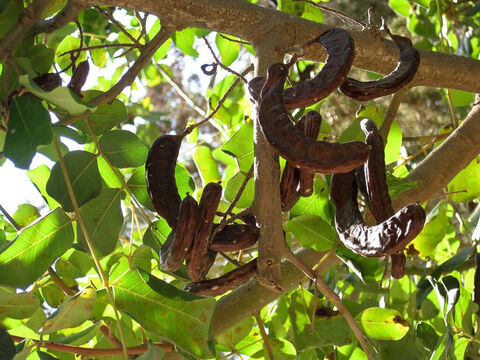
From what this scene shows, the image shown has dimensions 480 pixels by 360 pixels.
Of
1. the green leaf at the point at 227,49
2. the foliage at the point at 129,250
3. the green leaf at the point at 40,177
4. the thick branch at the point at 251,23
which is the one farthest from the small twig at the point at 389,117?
the green leaf at the point at 40,177

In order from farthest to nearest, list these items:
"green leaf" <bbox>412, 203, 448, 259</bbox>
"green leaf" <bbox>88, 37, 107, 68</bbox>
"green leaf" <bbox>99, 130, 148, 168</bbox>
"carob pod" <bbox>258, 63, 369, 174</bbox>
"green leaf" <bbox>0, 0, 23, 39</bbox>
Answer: "green leaf" <bbox>88, 37, 107, 68</bbox> < "green leaf" <bbox>412, 203, 448, 259</bbox> < "green leaf" <bbox>99, 130, 148, 168</bbox> < "green leaf" <bbox>0, 0, 23, 39</bbox> < "carob pod" <bbox>258, 63, 369, 174</bbox>

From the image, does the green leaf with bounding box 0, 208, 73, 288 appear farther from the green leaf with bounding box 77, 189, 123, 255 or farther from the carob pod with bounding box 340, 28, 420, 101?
the carob pod with bounding box 340, 28, 420, 101

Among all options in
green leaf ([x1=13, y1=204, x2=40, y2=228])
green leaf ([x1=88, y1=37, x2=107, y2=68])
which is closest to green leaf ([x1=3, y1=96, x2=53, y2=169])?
green leaf ([x1=13, y1=204, x2=40, y2=228])

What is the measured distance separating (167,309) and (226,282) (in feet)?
0.30

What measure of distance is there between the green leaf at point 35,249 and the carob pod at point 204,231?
0.79 ft

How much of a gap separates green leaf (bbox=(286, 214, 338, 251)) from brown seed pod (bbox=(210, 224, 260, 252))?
0.79ft

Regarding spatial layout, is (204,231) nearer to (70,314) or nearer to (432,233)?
(70,314)

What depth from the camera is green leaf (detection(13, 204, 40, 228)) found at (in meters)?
1.35

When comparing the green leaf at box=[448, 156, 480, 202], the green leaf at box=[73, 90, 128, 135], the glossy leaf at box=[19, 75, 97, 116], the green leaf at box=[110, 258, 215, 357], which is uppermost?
the glossy leaf at box=[19, 75, 97, 116]

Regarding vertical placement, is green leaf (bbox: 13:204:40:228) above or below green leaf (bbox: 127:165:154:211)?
below

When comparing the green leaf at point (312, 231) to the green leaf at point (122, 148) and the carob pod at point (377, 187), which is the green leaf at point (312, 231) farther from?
the green leaf at point (122, 148)

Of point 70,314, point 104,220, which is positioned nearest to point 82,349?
point 70,314

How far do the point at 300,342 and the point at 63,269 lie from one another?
1.60 feet

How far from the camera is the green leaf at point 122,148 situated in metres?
1.12
